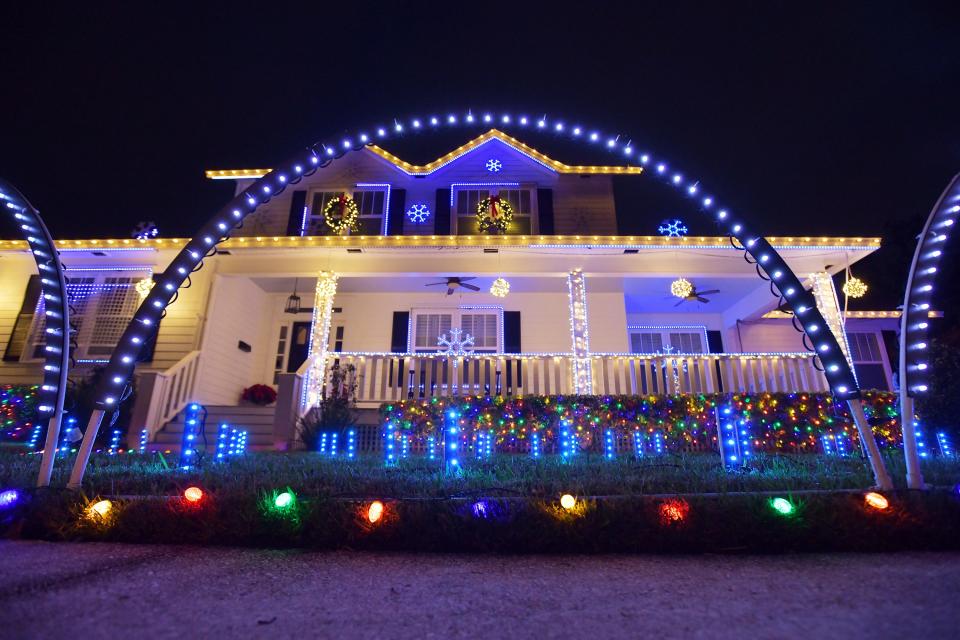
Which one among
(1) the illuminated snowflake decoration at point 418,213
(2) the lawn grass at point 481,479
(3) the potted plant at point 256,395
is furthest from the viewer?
(1) the illuminated snowflake decoration at point 418,213

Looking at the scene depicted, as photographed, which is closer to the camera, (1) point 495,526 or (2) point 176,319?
(1) point 495,526

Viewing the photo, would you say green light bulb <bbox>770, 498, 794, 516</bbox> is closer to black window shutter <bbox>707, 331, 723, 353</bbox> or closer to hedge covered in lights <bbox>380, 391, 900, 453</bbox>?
hedge covered in lights <bbox>380, 391, 900, 453</bbox>

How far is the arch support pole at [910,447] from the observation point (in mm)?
2965

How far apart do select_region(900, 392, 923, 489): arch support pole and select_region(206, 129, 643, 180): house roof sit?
9888mm

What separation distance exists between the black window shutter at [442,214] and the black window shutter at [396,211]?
0.86 metres

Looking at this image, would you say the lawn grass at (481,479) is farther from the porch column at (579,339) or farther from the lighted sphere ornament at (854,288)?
the lighted sphere ornament at (854,288)

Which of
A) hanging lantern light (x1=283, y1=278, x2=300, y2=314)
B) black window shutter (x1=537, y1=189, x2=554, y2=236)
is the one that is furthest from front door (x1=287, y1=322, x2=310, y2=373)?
black window shutter (x1=537, y1=189, x2=554, y2=236)

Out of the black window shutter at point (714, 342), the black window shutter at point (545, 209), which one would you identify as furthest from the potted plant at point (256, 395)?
the black window shutter at point (714, 342)

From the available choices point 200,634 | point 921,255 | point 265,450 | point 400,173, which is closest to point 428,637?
point 200,634

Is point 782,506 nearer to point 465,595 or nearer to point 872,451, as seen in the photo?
point 872,451

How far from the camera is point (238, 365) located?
10320mm

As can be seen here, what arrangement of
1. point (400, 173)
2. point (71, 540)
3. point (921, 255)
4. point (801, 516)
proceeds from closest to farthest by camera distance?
point (801, 516)
point (71, 540)
point (921, 255)
point (400, 173)

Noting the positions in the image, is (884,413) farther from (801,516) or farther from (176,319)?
(176,319)

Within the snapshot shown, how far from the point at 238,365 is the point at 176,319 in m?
1.63
